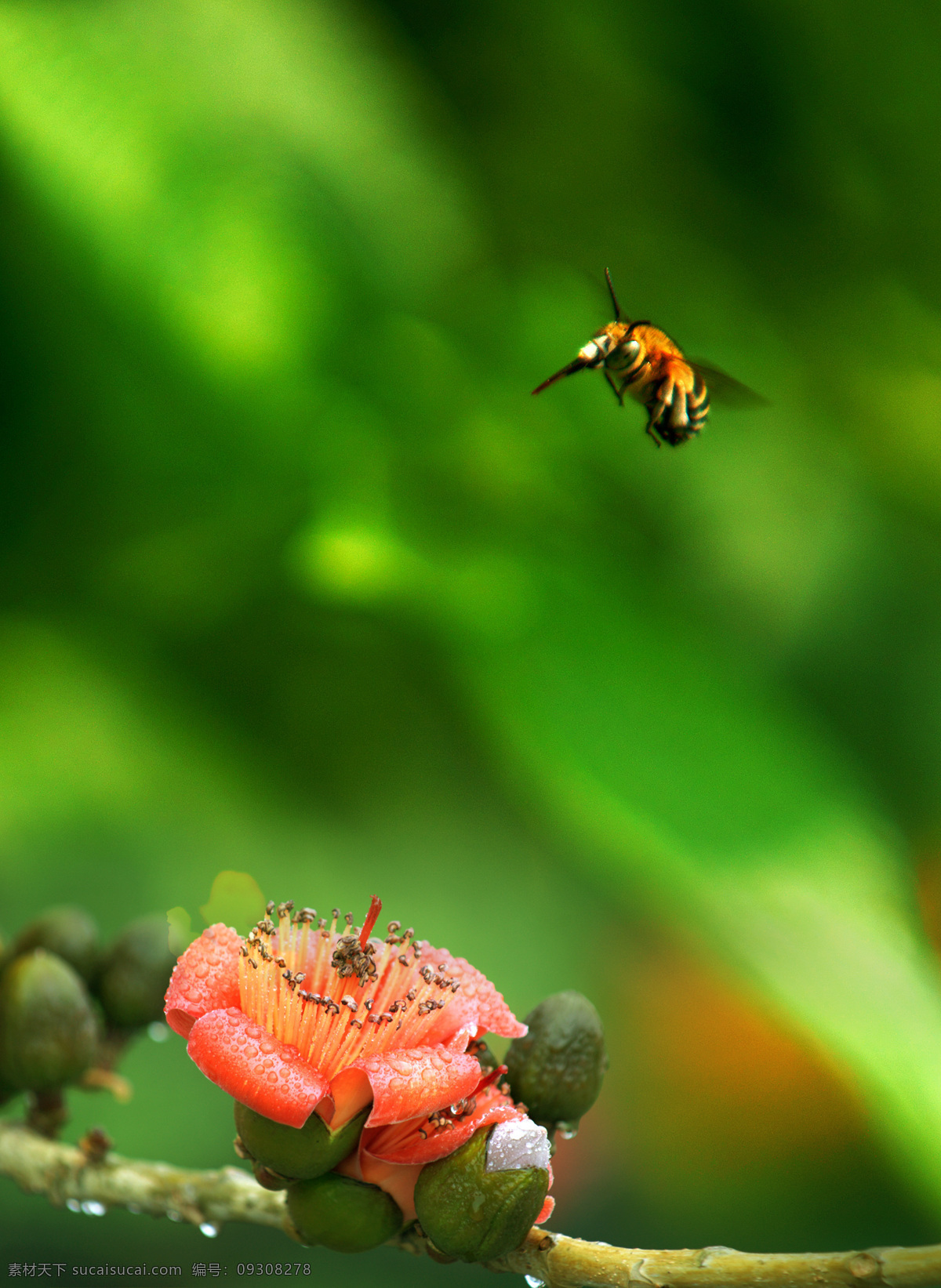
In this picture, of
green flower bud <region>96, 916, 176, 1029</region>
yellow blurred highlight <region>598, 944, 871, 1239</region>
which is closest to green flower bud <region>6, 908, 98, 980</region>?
green flower bud <region>96, 916, 176, 1029</region>

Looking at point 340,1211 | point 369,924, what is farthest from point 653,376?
point 340,1211

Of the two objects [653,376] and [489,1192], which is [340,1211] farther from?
[653,376]

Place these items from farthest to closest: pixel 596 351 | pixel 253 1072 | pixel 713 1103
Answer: pixel 713 1103, pixel 596 351, pixel 253 1072

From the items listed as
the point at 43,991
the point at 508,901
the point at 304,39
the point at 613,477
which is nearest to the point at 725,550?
the point at 613,477

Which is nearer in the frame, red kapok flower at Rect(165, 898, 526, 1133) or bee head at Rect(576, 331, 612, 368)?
red kapok flower at Rect(165, 898, 526, 1133)

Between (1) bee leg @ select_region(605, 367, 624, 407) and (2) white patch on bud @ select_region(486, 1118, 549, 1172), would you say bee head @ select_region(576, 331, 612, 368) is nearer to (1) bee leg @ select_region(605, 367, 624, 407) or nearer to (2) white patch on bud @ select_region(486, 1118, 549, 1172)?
(1) bee leg @ select_region(605, 367, 624, 407)

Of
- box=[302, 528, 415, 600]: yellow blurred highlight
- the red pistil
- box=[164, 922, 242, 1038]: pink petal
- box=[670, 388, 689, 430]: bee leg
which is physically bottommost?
box=[164, 922, 242, 1038]: pink petal

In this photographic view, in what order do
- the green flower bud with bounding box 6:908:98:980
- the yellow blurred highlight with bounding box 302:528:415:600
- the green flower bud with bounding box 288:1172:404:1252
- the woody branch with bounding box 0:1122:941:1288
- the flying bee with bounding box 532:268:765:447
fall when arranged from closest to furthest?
the woody branch with bounding box 0:1122:941:1288 < the green flower bud with bounding box 288:1172:404:1252 < the flying bee with bounding box 532:268:765:447 < the green flower bud with bounding box 6:908:98:980 < the yellow blurred highlight with bounding box 302:528:415:600
